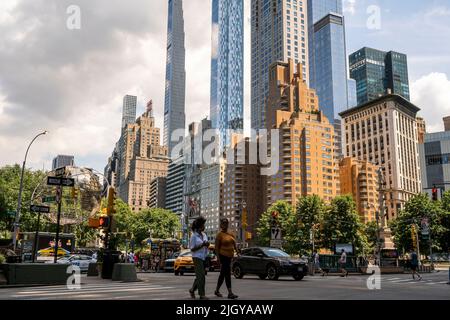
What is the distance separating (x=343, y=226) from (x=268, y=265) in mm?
54319

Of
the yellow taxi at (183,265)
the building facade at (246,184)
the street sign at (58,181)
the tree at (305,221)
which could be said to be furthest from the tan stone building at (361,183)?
the street sign at (58,181)

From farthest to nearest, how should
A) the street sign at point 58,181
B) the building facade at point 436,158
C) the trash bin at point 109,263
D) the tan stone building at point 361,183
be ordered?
the tan stone building at point 361,183 → the building facade at point 436,158 → the trash bin at point 109,263 → the street sign at point 58,181

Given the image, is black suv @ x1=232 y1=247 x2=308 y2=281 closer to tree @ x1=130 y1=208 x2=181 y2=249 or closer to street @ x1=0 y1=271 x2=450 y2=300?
street @ x1=0 y1=271 x2=450 y2=300

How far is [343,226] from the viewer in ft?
234

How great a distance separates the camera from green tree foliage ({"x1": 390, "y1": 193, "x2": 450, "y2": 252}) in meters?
64.8

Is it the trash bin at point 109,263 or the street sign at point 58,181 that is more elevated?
the street sign at point 58,181

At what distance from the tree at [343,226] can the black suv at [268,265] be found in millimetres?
50503

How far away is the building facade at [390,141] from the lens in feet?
543

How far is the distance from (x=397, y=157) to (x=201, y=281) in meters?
170

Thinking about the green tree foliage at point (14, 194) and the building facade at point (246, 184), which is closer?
the green tree foliage at point (14, 194)

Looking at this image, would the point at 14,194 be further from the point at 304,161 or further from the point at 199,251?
the point at 304,161

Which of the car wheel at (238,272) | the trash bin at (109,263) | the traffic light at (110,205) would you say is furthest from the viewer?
the car wheel at (238,272)

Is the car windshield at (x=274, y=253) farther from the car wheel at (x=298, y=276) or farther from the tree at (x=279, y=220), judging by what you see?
the tree at (x=279, y=220)
